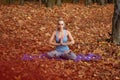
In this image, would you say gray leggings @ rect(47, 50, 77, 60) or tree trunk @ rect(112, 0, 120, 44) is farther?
tree trunk @ rect(112, 0, 120, 44)

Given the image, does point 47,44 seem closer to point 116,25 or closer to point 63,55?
point 63,55

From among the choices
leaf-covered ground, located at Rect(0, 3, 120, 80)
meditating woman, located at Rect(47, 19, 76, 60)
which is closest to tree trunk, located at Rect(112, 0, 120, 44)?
leaf-covered ground, located at Rect(0, 3, 120, 80)

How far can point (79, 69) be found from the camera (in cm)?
954

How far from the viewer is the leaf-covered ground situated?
9.08 meters

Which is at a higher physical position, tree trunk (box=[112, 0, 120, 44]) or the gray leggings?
tree trunk (box=[112, 0, 120, 44])

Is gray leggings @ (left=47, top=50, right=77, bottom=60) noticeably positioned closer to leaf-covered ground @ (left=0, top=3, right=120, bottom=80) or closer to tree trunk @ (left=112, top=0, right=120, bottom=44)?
leaf-covered ground @ (left=0, top=3, right=120, bottom=80)

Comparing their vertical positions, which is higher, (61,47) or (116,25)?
(116,25)

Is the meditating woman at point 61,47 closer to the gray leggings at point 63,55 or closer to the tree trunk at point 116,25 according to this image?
the gray leggings at point 63,55

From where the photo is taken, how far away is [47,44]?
1265 cm

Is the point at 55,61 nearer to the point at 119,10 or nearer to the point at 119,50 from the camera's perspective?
the point at 119,50

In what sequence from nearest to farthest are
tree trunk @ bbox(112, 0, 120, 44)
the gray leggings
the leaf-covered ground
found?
the leaf-covered ground < the gray leggings < tree trunk @ bbox(112, 0, 120, 44)

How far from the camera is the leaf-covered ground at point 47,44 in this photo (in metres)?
9.08

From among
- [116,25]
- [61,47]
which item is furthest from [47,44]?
[116,25]

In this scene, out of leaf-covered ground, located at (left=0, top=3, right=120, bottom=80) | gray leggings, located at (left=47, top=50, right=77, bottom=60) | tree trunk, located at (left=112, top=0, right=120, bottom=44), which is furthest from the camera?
tree trunk, located at (left=112, top=0, right=120, bottom=44)
